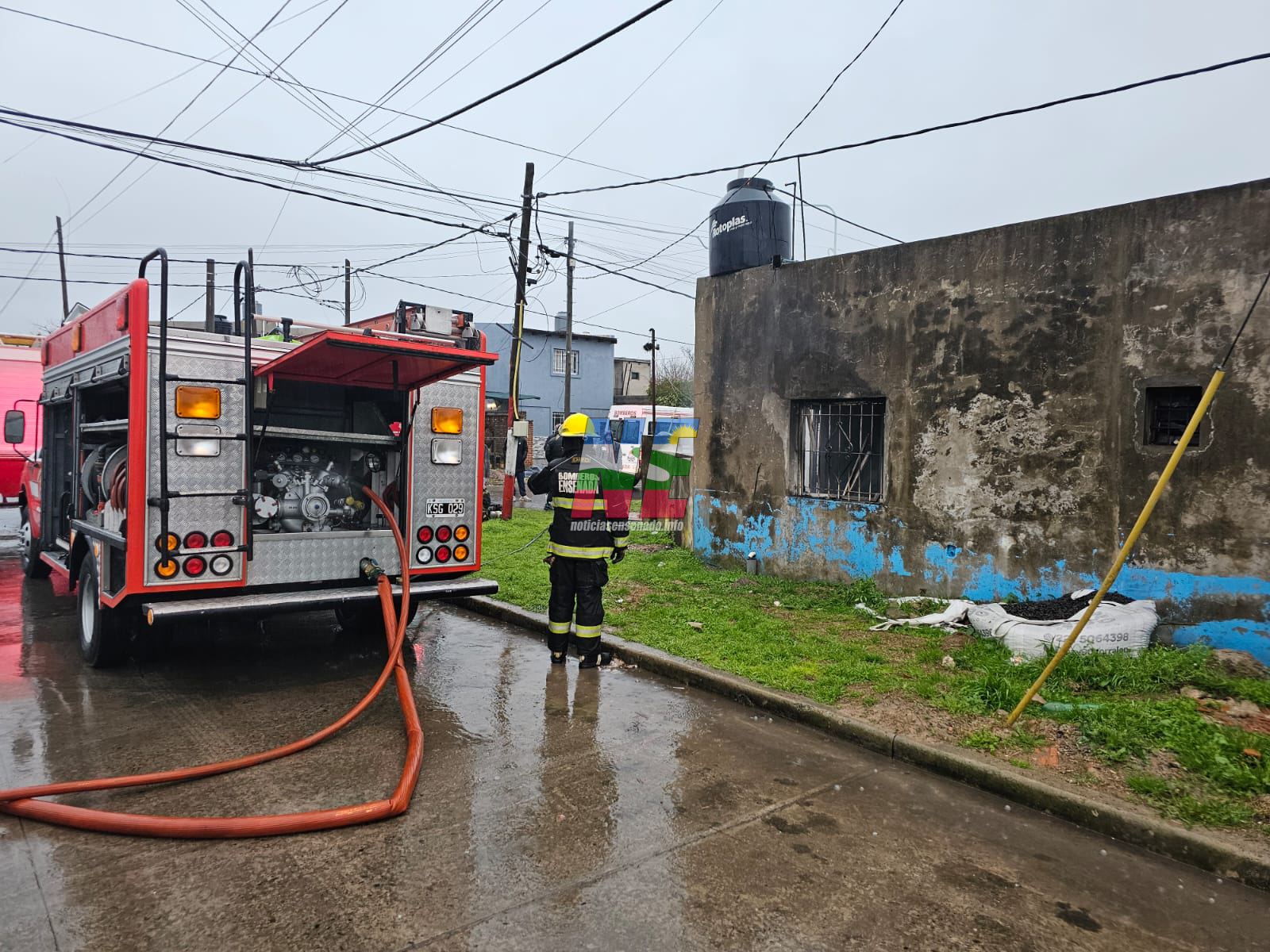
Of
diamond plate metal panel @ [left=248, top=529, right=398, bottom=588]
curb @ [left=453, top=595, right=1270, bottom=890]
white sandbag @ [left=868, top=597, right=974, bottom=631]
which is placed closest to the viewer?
curb @ [left=453, top=595, right=1270, bottom=890]

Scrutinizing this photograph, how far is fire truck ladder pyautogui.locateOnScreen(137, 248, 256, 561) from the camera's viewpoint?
488cm

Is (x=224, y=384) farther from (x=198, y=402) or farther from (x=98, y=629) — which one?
(x=98, y=629)

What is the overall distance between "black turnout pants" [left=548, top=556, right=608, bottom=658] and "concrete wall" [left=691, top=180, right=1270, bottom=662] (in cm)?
326

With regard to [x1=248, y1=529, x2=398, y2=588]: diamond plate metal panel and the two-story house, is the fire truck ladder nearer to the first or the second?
[x1=248, y1=529, x2=398, y2=588]: diamond plate metal panel

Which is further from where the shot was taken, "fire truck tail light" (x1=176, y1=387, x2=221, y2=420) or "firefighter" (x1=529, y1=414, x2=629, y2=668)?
"firefighter" (x1=529, y1=414, x2=629, y2=668)

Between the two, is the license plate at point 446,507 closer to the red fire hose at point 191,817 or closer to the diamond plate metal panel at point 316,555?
the diamond plate metal panel at point 316,555

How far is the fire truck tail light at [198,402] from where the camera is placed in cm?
508

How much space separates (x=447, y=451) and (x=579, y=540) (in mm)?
1272

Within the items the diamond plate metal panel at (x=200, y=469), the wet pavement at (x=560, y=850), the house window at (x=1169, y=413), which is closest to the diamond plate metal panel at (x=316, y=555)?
the diamond plate metal panel at (x=200, y=469)

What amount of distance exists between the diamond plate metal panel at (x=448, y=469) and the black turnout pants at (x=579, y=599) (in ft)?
2.56

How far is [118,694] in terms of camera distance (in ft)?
17.5

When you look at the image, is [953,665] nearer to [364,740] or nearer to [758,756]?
[758,756]

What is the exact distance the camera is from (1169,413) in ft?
20.3

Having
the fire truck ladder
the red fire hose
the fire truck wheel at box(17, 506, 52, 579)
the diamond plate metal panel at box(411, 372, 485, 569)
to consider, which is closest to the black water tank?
the diamond plate metal panel at box(411, 372, 485, 569)
